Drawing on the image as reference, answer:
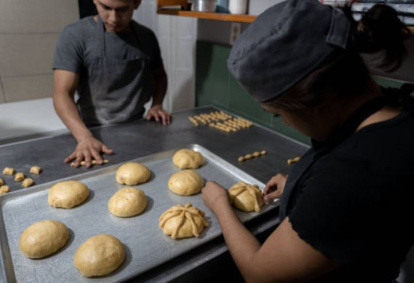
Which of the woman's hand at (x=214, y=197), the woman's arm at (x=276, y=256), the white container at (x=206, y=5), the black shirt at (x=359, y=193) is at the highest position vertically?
the white container at (x=206, y=5)

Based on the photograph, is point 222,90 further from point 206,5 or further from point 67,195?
point 67,195

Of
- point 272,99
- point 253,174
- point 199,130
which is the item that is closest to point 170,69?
point 199,130

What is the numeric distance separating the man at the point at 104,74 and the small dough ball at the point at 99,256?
0.57m

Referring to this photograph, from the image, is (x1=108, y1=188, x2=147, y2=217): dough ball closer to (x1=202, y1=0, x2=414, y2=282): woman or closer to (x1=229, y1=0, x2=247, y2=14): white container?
(x1=202, y1=0, x2=414, y2=282): woman

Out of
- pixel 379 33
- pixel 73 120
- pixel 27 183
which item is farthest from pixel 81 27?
pixel 379 33

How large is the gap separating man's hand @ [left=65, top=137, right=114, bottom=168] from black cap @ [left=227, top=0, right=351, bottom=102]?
104cm

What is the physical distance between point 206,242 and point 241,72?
574 millimetres

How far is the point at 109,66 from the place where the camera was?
188 centimetres

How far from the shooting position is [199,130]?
6.20ft

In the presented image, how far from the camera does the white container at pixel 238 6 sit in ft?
5.73

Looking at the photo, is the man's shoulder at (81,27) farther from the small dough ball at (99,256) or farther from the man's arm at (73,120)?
the small dough ball at (99,256)

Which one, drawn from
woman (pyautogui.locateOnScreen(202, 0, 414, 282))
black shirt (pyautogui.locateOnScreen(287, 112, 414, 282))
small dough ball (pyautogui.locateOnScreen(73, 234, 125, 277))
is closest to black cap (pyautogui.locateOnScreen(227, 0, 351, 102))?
woman (pyautogui.locateOnScreen(202, 0, 414, 282))

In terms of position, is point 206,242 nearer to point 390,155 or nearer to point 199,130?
point 390,155

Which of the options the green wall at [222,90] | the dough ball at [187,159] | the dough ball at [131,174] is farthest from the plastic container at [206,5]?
the dough ball at [131,174]
